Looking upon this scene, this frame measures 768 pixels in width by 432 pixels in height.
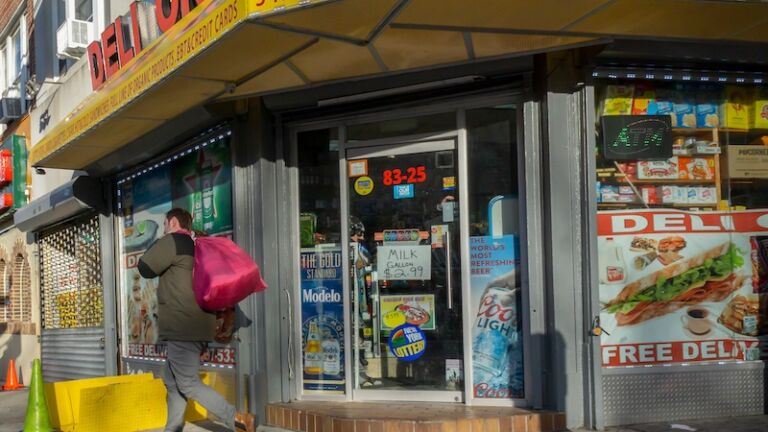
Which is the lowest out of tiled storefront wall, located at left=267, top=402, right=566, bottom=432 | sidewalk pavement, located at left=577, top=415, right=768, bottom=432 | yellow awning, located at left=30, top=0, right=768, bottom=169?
sidewalk pavement, located at left=577, top=415, right=768, bottom=432

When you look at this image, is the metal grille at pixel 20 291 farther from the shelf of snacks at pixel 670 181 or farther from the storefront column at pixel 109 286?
the shelf of snacks at pixel 670 181

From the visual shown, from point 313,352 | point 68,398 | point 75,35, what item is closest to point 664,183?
point 313,352

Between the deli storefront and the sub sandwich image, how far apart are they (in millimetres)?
15

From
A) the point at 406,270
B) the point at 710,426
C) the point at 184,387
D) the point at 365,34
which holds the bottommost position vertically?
the point at 710,426

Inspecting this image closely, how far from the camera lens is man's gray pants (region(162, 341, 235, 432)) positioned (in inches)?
232

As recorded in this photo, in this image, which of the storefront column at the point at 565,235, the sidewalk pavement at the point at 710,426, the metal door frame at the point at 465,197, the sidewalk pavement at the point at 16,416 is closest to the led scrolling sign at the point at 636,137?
the storefront column at the point at 565,235

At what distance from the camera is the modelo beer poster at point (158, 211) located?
8055mm

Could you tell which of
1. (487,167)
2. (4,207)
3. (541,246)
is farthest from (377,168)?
(4,207)

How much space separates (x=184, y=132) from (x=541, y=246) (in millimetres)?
3852

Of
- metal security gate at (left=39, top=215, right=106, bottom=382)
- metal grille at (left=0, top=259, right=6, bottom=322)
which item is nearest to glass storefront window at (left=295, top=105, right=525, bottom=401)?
metal security gate at (left=39, top=215, right=106, bottom=382)

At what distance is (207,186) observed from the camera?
27.3 ft

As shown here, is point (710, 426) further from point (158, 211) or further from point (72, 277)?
point (72, 277)

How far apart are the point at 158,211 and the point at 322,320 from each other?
3052mm

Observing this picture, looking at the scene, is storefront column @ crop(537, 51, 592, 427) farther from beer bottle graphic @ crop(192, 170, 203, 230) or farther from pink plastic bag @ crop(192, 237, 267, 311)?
beer bottle graphic @ crop(192, 170, 203, 230)
